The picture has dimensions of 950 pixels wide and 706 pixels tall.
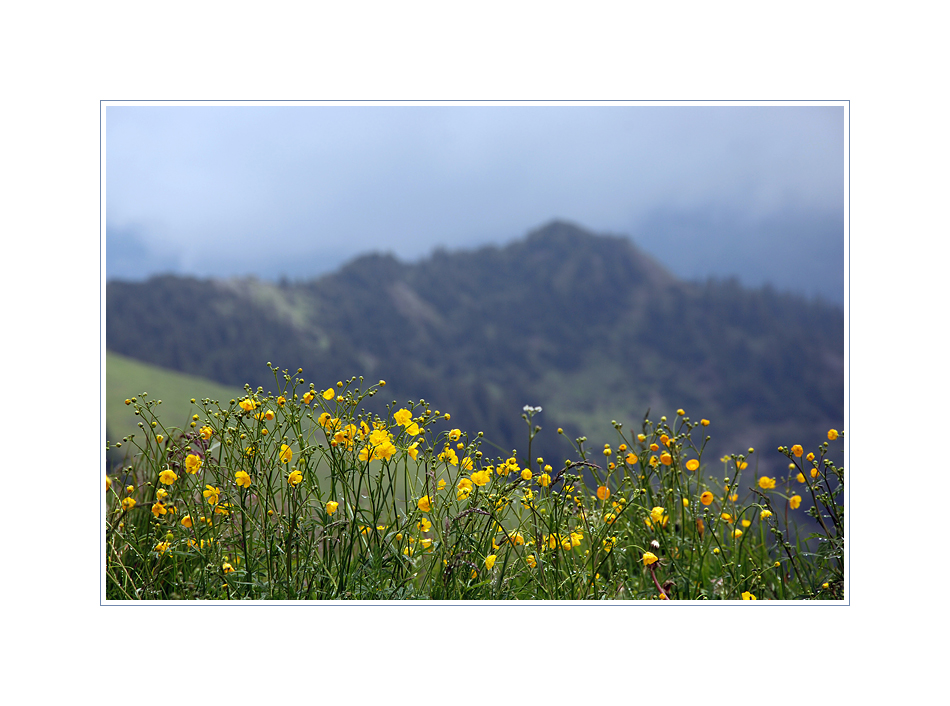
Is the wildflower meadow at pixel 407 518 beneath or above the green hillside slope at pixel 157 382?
above

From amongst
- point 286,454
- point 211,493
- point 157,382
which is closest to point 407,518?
point 286,454

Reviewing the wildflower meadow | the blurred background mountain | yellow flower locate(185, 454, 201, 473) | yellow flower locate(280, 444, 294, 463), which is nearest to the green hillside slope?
the blurred background mountain

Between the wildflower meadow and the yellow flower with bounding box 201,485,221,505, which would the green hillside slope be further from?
the yellow flower with bounding box 201,485,221,505

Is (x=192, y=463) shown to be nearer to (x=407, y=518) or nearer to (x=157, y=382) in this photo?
(x=407, y=518)

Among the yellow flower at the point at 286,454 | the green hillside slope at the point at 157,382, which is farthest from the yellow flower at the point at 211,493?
the green hillside slope at the point at 157,382

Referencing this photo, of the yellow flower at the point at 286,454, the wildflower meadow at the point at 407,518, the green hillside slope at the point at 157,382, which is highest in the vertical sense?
the yellow flower at the point at 286,454

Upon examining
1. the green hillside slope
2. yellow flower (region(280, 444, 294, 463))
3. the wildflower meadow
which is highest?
yellow flower (region(280, 444, 294, 463))

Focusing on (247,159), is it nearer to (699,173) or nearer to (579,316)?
(699,173)

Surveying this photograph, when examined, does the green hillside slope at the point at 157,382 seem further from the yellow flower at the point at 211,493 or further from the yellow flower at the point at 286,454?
the yellow flower at the point at 286,454

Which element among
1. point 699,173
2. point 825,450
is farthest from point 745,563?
point 699,173
